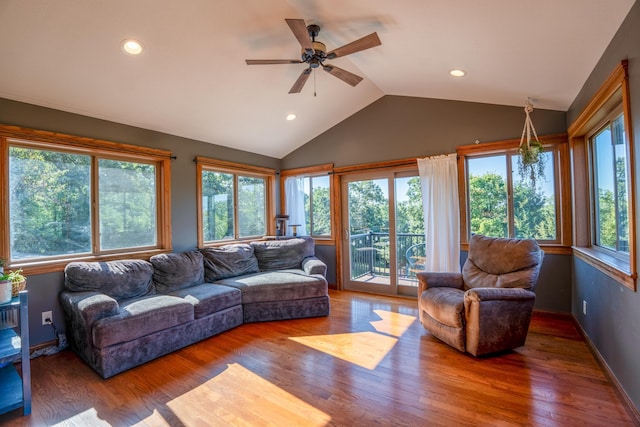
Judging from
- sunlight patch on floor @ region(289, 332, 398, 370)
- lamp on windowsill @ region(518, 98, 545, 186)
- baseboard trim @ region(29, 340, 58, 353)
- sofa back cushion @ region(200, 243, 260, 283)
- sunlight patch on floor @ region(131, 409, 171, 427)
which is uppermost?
lamp on windowsill @ region(518, 98, 545, 186)

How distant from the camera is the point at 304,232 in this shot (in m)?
5.53

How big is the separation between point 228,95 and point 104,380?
10.3 ft

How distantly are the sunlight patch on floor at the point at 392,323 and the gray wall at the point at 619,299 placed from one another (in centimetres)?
167

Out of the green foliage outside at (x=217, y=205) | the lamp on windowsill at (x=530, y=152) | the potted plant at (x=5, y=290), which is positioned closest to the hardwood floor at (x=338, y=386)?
the potted plant at (x=5, y=290)

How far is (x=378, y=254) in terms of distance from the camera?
15.9 ft

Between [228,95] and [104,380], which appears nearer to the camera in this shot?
[104,380]

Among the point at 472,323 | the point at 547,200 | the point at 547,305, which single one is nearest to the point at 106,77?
the point at 472,323

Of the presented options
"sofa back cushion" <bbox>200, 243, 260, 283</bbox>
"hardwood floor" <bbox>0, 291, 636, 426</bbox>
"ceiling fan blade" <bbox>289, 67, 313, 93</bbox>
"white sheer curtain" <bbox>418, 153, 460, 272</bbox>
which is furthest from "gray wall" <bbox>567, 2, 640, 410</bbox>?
"sofa back cushion" <bbox>200, 243, 260, 283</bbox>

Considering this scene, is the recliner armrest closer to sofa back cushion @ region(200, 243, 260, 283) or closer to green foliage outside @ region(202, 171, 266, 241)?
sofa back cushion @ region(200, 243, 260, 283)

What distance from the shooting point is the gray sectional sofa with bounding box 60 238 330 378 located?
→ 8.33 feet

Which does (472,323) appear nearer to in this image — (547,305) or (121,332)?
(547,305)

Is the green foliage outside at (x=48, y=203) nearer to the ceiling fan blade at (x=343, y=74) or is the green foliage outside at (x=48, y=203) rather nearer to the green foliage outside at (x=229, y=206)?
the green foliage outside at (x=229, y=206)

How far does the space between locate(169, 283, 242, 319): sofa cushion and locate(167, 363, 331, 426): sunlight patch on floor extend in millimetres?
880

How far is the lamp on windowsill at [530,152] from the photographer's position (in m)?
3.12
